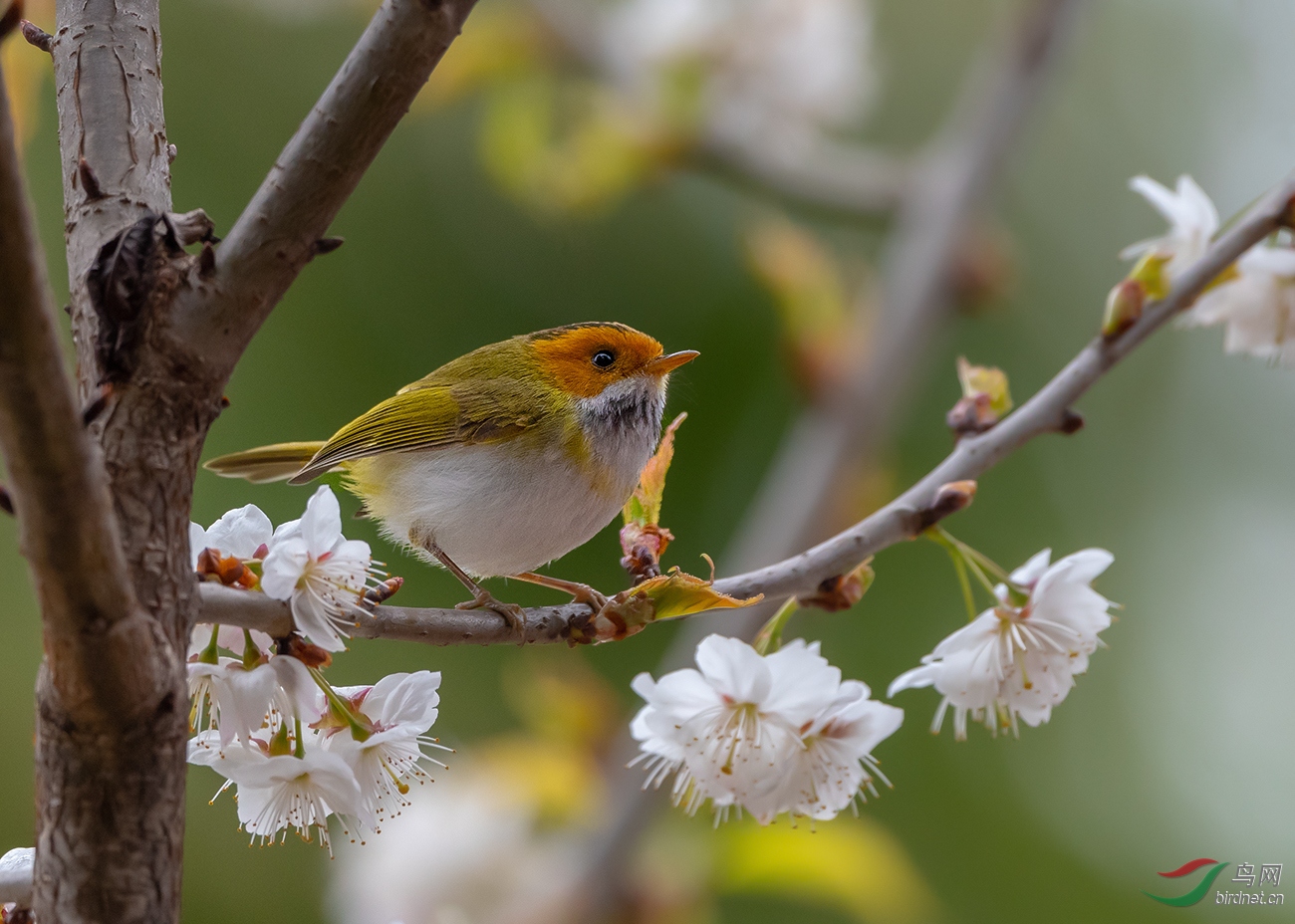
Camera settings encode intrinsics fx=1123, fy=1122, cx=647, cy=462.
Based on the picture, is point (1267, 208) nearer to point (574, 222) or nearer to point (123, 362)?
point (123, 362)

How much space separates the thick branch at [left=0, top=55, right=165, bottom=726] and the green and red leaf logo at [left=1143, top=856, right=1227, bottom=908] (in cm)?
146

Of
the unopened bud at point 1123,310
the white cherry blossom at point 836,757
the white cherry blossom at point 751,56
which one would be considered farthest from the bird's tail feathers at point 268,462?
the white cherry blossom at point 751,56

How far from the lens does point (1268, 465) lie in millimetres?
5738

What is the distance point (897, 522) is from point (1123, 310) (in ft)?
1.34

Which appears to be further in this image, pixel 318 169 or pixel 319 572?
pixel 319 572

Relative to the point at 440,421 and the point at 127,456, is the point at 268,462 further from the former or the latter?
the point at 127,456

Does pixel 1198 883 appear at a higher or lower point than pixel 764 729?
lower

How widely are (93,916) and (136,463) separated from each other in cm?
32

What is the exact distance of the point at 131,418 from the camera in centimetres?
85

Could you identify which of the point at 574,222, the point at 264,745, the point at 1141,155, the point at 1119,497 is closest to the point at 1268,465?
the point at 1119,497

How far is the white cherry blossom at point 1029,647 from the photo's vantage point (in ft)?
4.15

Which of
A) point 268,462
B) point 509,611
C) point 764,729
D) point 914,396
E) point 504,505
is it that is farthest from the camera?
point 914,396

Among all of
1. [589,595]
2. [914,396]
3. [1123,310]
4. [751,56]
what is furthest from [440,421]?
[914,396]

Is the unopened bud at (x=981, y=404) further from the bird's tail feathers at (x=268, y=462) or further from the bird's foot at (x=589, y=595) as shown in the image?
the bird's tail feathers at (x=268, y=462)
